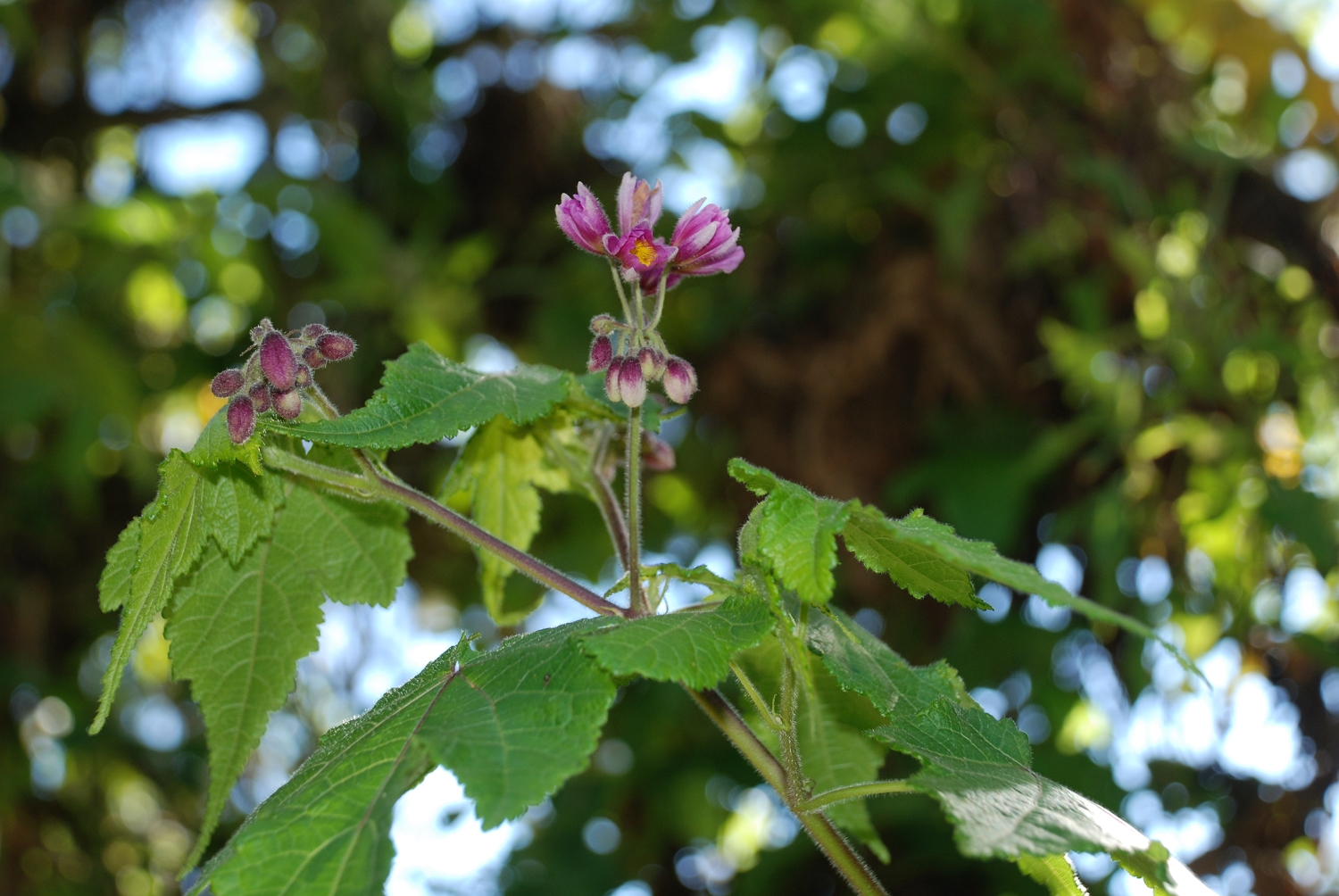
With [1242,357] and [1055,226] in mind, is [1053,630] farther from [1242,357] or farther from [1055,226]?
[1055,226]

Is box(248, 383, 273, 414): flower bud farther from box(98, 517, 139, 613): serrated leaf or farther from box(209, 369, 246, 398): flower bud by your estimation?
box(98, 517, 139, 613): serrated leaf

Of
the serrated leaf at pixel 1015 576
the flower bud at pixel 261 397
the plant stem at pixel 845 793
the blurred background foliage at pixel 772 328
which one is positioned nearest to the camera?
the serrated leaf at pixel 1015 576

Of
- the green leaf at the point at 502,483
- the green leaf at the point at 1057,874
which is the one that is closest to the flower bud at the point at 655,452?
the green leaf at the point at 502,483

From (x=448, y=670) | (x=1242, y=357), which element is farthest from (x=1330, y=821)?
(x=448, y=670)

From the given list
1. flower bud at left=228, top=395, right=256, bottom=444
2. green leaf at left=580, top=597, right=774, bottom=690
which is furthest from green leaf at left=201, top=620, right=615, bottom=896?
flower bud at left=228, top=395, right=256, bottom=444

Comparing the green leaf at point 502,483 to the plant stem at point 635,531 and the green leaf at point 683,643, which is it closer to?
the plant stem at point 635,531
